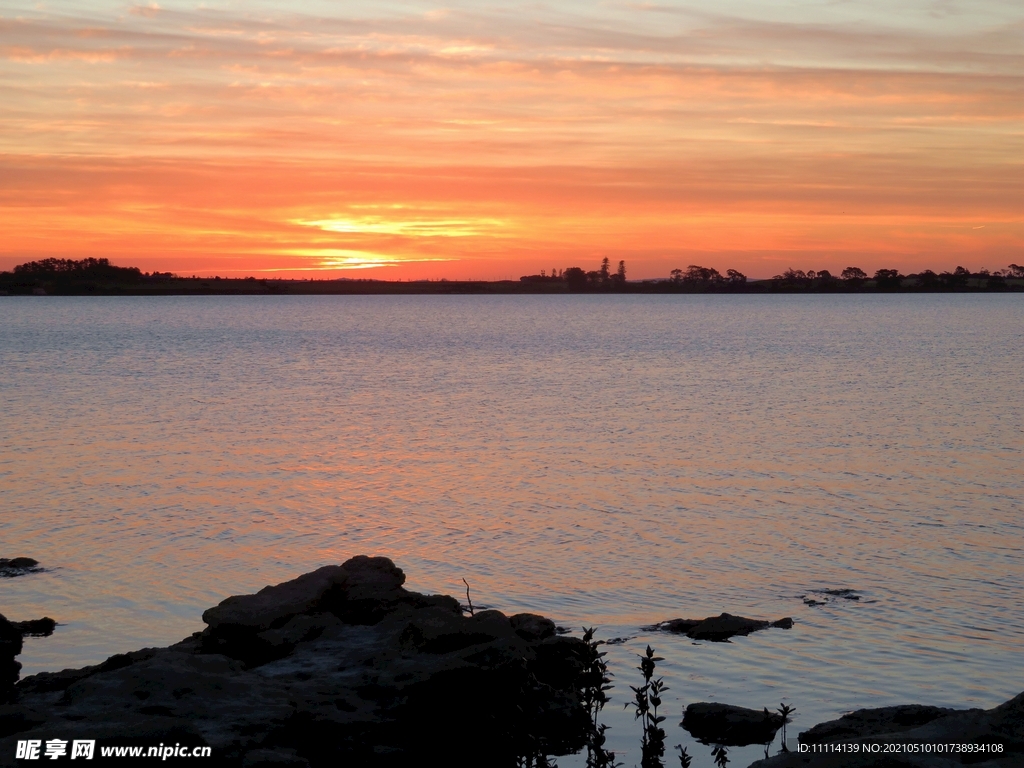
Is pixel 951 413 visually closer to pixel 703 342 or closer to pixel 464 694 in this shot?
pixel 464 694

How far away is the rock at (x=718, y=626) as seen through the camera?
43.0 feet

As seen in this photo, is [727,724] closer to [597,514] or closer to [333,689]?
[333,689]

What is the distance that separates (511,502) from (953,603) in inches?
384

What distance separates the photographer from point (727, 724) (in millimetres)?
10039

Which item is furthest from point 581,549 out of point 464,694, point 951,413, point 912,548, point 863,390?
point 863,390

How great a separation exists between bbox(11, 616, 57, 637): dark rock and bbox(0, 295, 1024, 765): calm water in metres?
0.25

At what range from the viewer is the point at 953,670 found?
39.7ft

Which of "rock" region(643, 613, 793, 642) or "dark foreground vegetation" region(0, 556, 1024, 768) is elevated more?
"dark foreground vegetation" region(0, 556, 1024, 768)

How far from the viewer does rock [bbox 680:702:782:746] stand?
9758 millimetres

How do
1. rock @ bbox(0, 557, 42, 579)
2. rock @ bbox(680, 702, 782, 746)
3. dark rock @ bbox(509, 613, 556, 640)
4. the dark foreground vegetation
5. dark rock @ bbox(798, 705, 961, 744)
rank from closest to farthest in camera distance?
1. the dark foreground vegetation
2. dark rock @ bbox(798, 705, 961, 744)
3. rock @ bbox(680, 702, 782, 746)
4. dark rock @ bbox(509, 613, 556, 640)
5. rock @ bbox(0, 557, 42, 579)

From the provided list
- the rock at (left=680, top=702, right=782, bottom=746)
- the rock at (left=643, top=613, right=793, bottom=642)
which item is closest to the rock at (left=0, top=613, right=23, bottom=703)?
the rock at (left=680, top=702, right=782, bottom=746)

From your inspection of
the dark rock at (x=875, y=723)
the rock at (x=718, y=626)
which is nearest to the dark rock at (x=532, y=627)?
the rock at (x=718, y=626)

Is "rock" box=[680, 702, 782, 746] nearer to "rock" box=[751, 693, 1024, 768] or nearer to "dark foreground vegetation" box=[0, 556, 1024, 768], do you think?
"dark foreground vegetation" box=[0, 556, 1024, 768]

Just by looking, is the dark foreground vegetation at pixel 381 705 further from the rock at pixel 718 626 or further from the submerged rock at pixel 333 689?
the rock at pixel 718 626
